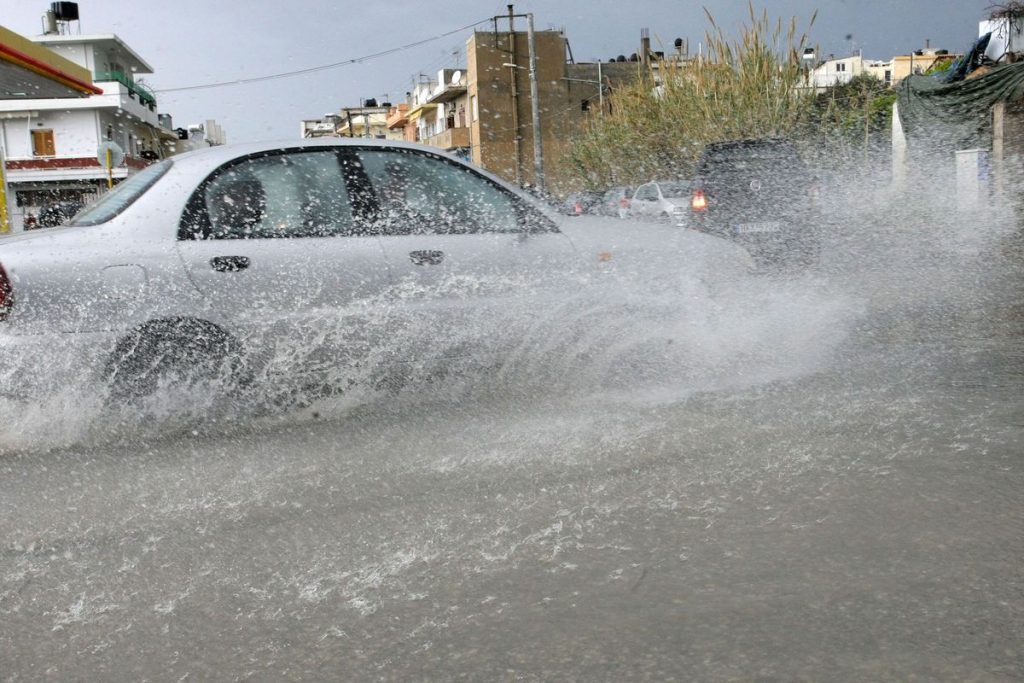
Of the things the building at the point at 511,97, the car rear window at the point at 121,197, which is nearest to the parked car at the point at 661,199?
the car rear window at the point at 121,197

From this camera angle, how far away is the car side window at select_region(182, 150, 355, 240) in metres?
4.52

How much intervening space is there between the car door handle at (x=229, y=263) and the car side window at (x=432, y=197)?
0.66 meters

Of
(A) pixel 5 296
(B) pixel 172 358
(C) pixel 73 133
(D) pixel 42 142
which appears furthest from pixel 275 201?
(C) pixel 73 133

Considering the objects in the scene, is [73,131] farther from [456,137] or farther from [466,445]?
[466,445]

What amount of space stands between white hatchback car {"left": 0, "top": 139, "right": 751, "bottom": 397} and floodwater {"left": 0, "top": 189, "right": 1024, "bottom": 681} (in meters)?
0.23

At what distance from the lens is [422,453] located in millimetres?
3959

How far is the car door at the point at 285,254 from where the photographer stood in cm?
444

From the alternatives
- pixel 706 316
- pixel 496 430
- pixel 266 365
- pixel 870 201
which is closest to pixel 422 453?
pixel 496 430

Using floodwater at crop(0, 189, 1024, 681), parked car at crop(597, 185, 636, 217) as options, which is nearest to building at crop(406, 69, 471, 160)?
parked car at crop(597, 185, 636, 217)

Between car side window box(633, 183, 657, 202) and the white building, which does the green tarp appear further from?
the white building

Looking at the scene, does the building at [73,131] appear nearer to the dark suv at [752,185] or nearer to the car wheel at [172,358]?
the dark suv at [752,185]

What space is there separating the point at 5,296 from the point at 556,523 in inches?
97.1

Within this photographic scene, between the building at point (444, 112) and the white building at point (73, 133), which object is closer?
the white building at point (73, 133)

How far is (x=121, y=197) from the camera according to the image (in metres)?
4.68
